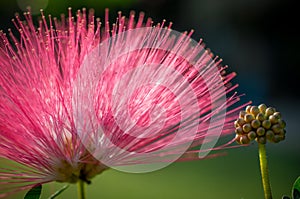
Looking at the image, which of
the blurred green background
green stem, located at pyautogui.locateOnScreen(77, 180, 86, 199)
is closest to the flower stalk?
green stem, located at pyautogui.locateOnScreen(77, 180, 86, 199)

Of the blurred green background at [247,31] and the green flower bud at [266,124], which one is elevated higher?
the blurred green background at [247,31]

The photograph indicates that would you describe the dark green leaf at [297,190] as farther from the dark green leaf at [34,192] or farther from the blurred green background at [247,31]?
the blurred green background at [247,31]

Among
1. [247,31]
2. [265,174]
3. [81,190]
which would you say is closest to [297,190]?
[265,174]

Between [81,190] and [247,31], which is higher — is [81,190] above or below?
below

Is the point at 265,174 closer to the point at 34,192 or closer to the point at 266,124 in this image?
the point at 266,124

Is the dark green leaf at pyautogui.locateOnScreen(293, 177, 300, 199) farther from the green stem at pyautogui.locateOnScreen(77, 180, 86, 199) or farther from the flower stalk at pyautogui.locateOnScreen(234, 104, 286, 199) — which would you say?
the green stem at pyautogui.locateOnScreen(77, 180, 86, 199)

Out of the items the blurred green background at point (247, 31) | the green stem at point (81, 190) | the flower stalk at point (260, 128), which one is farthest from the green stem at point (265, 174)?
the blurred green background at point (247, 31)

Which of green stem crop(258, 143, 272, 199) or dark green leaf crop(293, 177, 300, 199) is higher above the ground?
green stem crop(258, 143, 272, 199)

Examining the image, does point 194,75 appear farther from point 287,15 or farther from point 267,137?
point 287,15
